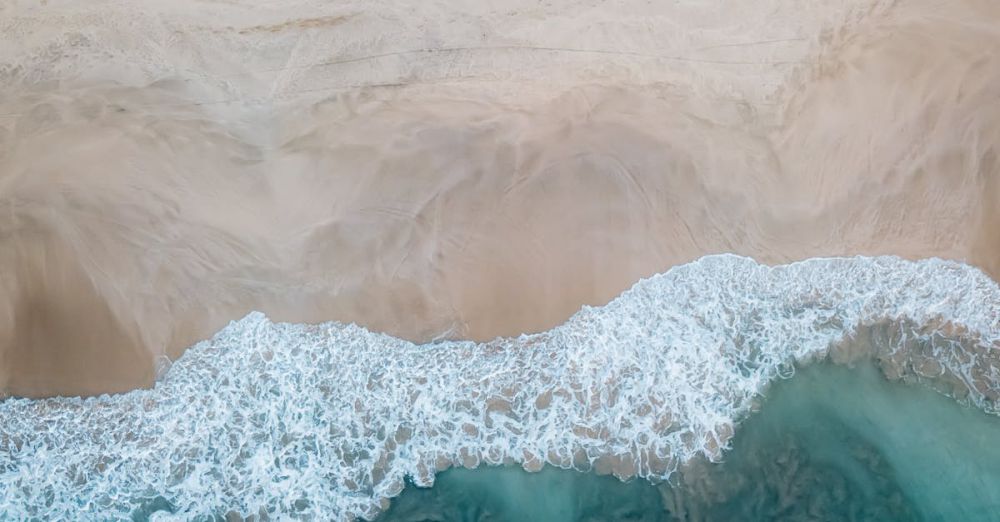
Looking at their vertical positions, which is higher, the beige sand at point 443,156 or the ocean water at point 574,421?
the beige sand at point 443,156

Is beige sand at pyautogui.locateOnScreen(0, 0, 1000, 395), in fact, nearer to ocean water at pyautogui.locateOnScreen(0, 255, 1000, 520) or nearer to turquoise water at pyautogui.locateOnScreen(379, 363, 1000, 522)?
ocean water at pyautogui.locateOnScreen(0, 255, 1000, 520)

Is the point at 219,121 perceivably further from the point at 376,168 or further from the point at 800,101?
the point at 800,101

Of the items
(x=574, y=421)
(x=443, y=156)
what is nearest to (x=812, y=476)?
(x=574, y=421)

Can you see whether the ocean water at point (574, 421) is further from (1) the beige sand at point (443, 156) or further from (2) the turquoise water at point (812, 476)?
(1) the beige sand at point (443, 156)

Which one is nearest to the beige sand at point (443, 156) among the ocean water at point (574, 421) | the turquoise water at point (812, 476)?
the ocean water at point (574, 421)

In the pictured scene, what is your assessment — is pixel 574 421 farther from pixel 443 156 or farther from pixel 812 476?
pixel 443 156

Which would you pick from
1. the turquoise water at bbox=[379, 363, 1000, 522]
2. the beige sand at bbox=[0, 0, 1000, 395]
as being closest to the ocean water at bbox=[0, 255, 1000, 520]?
the turquoise water at bbox=[379, 363, 1000, 522]
